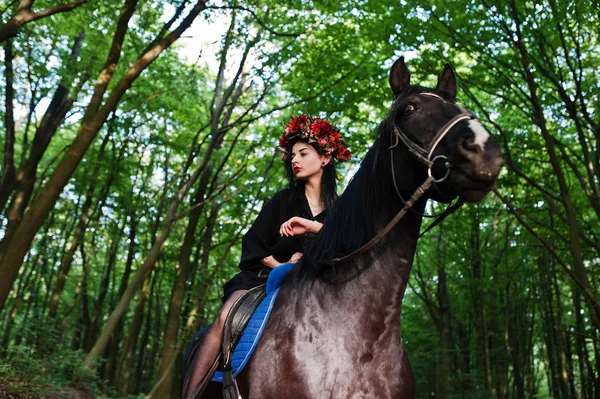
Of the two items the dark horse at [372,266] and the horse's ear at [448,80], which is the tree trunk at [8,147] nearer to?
the dark horse at [372,266]

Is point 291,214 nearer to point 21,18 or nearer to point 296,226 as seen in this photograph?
point 296,226

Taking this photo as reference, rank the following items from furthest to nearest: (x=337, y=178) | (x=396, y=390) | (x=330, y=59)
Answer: (x=330, y=59) < (x=337, y=178) < (x=396, y=390)

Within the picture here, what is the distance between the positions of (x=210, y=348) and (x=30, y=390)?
Result: 8.63m

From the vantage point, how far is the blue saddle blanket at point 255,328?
3355mm

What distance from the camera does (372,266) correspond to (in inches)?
129

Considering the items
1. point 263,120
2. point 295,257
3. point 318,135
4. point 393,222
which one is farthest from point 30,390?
point 263,120

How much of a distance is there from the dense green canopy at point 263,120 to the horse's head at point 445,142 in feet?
20.2

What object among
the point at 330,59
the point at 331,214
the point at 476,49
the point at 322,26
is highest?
the point at 322,26

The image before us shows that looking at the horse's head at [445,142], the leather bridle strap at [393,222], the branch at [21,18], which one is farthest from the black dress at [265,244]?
the branch at [21,18]

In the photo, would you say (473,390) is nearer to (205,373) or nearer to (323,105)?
(323,105)

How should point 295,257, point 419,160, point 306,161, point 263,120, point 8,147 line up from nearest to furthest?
point 419,160, point 295,257, point 306,161, point 8,147, point 263,120

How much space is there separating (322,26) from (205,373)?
1416cm

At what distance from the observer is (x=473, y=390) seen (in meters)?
21.1

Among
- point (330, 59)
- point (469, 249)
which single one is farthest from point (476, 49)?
point (469, 249)
